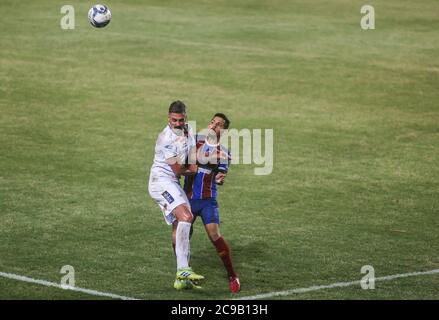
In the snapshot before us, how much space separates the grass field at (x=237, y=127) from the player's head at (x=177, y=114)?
2401mm

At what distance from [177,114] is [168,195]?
1195 mm

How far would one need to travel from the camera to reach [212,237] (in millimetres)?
12820

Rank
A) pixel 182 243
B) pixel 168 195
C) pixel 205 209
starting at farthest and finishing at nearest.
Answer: pixel 205 209
pixel 168 195
pixel 182 243

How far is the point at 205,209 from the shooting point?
42.8 ft

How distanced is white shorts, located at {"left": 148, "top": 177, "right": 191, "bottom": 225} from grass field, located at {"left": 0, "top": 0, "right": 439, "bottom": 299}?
1155 mm

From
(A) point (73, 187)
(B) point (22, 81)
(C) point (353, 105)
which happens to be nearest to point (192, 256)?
(A) point (73, 187)

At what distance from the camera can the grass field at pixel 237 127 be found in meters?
14.1

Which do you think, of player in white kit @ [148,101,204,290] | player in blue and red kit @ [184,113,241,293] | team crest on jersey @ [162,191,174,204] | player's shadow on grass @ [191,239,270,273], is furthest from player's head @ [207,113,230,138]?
player's shadow on grass @ [191,239,270,273]

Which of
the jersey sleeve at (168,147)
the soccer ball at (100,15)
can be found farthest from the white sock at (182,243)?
the soccer ball at (100,15)

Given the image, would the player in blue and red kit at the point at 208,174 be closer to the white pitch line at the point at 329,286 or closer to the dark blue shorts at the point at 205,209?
the dark blue shorts at the point at 205,209

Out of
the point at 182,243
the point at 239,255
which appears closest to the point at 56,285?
the point at 182,243

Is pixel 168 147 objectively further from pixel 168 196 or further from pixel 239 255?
pixel 239 255

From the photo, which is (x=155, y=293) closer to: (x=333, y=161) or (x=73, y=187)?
(x=73, y=187)

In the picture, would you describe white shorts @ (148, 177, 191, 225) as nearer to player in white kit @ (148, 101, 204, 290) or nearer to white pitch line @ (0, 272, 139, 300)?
player in white kit @ (148, 101, 204, 290)
